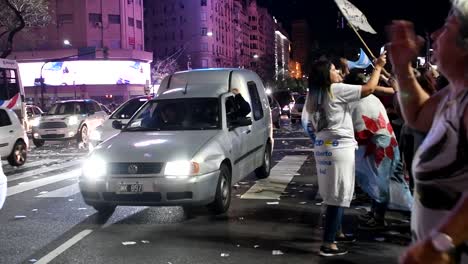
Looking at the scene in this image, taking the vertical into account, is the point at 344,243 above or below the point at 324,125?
below

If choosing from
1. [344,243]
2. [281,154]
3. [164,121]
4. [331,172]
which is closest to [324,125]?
[331,172]

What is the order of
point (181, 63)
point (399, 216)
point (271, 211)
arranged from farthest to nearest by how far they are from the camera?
1. point (181, 63)
2. point (271, 211)
3. point (399, 216)

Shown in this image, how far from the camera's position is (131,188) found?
6789 millimetres

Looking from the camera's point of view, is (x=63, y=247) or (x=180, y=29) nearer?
(x=63, y=247)

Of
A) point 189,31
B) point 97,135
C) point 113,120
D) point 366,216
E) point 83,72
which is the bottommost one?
point 366,216

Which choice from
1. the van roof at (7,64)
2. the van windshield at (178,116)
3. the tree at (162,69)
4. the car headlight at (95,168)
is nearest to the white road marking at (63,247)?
the car headlight at (95,168)

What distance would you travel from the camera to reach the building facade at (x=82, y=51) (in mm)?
64875

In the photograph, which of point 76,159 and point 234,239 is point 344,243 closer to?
point 234,239

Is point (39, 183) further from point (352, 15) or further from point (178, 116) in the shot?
point (352, 15)

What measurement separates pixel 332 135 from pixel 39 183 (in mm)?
7372

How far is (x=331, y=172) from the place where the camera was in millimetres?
5070

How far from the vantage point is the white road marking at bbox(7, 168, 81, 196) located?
32.5 ft

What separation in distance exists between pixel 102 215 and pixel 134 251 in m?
1.99

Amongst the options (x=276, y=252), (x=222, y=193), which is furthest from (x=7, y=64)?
(x=276, y=252)
